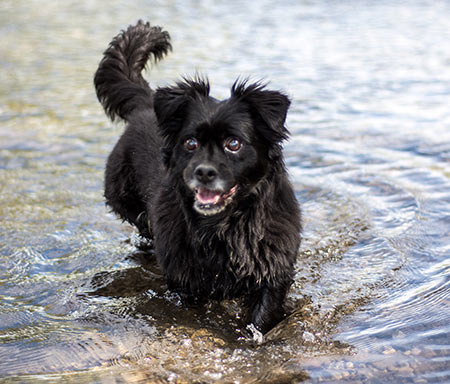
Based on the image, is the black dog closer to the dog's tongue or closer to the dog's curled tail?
the dog's tongue

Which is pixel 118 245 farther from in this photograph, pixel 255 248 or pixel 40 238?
pixel 255 248

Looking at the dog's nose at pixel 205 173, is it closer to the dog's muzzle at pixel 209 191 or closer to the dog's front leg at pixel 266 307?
the dog's muzzle at pixel 209 191

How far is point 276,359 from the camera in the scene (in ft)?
15.2

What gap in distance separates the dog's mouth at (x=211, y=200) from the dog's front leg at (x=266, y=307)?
2.75 feet

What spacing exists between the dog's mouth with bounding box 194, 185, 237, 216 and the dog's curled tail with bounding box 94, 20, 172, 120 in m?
2.57

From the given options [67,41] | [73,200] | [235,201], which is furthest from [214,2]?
[235,201]

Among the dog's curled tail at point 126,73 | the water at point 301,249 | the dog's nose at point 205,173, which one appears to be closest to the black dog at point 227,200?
the dog's nose at point 205,173

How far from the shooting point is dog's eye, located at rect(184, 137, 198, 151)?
491cm

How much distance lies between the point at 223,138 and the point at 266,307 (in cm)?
142

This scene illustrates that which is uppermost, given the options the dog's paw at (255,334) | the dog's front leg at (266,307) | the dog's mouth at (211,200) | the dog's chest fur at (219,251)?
the dog's mouth at (211,200)

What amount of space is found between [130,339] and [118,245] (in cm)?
223

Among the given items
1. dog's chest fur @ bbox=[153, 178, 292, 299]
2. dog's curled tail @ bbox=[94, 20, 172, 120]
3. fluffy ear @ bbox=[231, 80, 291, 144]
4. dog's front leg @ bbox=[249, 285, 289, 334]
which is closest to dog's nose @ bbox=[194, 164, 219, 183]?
dog's chest fur @ bbox=[153, 178, 292, 299]

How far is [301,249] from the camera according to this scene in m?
6.69

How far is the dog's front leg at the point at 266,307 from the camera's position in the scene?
16.5 ft
